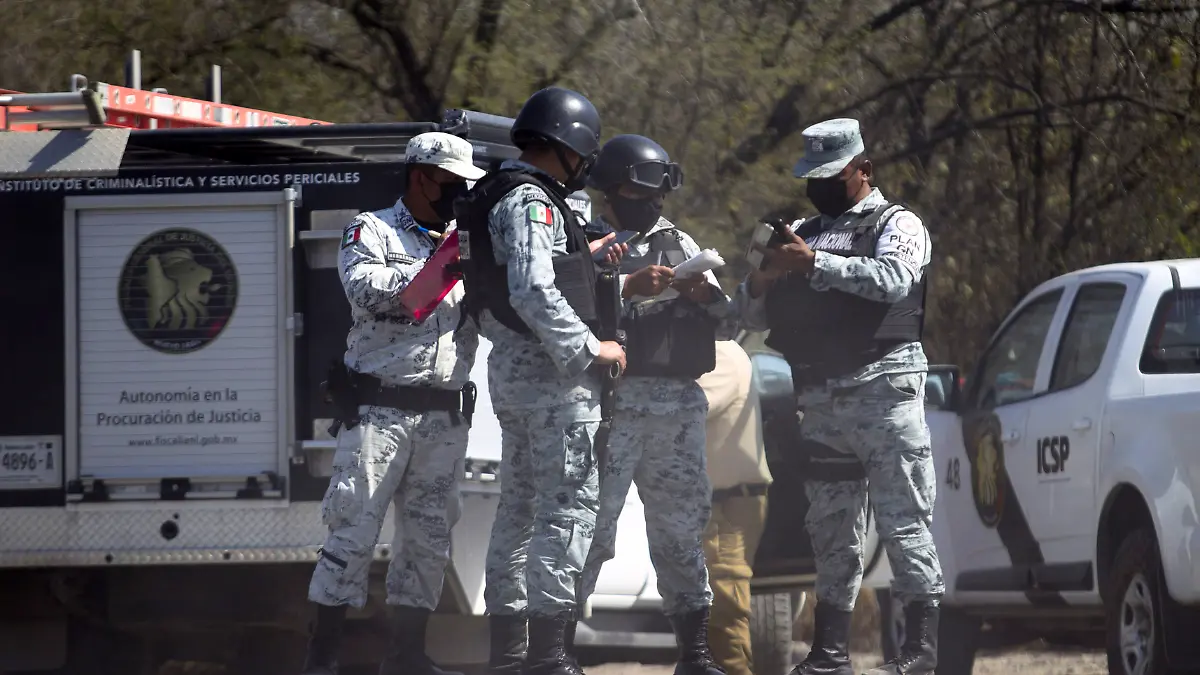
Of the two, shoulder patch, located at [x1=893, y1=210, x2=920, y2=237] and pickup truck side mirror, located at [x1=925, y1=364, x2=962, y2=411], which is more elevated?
shoulder patch, located at [x1=893, y1=210, x2=920, y2=237]

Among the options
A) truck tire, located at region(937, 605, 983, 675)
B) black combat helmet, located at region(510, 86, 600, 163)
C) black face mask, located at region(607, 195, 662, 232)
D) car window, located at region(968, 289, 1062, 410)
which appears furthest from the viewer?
truck tire, located at region(937, 605, 983, 675)

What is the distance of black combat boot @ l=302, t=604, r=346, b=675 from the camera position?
571 cm

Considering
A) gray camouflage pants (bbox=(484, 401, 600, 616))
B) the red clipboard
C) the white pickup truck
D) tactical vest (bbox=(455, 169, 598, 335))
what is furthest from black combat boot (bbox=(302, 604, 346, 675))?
Answer: the white pickup truck

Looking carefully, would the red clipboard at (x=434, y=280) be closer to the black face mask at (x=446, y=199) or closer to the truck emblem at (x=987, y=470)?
the black face mask at (x=446, y=199)

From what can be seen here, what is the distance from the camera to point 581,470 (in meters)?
5.38

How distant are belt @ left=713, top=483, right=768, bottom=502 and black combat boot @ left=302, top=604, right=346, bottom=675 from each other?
5.50ft

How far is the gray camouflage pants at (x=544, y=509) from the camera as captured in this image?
17.5 ft

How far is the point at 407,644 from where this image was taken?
585cm

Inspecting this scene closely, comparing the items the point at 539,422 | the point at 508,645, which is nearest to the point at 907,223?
the point at 539,422

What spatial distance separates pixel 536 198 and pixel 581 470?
0.82 meters

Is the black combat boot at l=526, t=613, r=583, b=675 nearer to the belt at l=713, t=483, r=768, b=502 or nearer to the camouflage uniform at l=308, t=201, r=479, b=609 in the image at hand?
the camouflage uniform at l=308, t=201, r=479, b=609

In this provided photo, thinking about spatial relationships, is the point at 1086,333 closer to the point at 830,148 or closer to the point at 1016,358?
the point at 1016,358

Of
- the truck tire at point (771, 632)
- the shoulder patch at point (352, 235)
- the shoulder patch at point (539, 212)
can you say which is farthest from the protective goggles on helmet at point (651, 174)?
the truck tire at point (771, 632)

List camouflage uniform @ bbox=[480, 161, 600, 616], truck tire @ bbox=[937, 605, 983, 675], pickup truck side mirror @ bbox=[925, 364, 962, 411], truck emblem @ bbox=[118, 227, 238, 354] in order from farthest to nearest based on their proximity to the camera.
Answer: truck tire @ bbox=[937, 605, 983, 675]
pickup truck side mirror @ bbox=[925, 364, 962, 411]
truck emblem @ bbox=[118, 227, 238, 354]
camouflage uniform @ bbox=[480, 161, 600, 616]
